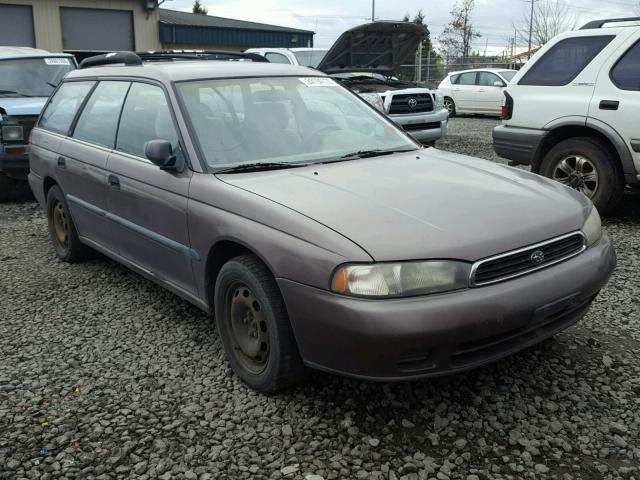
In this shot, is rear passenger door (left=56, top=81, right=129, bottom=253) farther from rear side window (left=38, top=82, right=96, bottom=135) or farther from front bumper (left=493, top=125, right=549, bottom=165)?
front bumper (left=493, top=125, right=549, bottom=165)

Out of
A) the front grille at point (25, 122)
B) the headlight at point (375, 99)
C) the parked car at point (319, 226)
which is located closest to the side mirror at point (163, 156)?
the parked car at point (319, 226)

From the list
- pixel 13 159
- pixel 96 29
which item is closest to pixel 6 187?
pixel 13 159

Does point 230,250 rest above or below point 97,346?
above

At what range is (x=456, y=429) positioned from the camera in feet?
9.49

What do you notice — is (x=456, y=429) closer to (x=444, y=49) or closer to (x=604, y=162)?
(x=604, y=162)

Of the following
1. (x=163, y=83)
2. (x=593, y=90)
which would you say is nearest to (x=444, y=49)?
(x=593, y=90)

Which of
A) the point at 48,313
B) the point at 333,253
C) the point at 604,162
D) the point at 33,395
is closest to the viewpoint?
the point at 333,253

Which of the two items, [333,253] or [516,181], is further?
[516,181]

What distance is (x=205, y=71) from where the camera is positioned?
159 inches

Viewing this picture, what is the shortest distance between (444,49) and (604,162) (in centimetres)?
4249

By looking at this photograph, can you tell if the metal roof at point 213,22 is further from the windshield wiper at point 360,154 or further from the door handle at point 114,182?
the windshield wiper at point 360,154

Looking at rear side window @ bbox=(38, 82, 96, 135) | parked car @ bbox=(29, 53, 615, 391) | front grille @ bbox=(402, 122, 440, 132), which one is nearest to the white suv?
parked car @ bbox=(29, 53, 615, 391)

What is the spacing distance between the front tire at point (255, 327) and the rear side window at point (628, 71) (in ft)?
14.8

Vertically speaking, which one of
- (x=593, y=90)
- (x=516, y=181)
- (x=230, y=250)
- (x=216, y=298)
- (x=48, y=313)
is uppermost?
(x=593, y=90)
